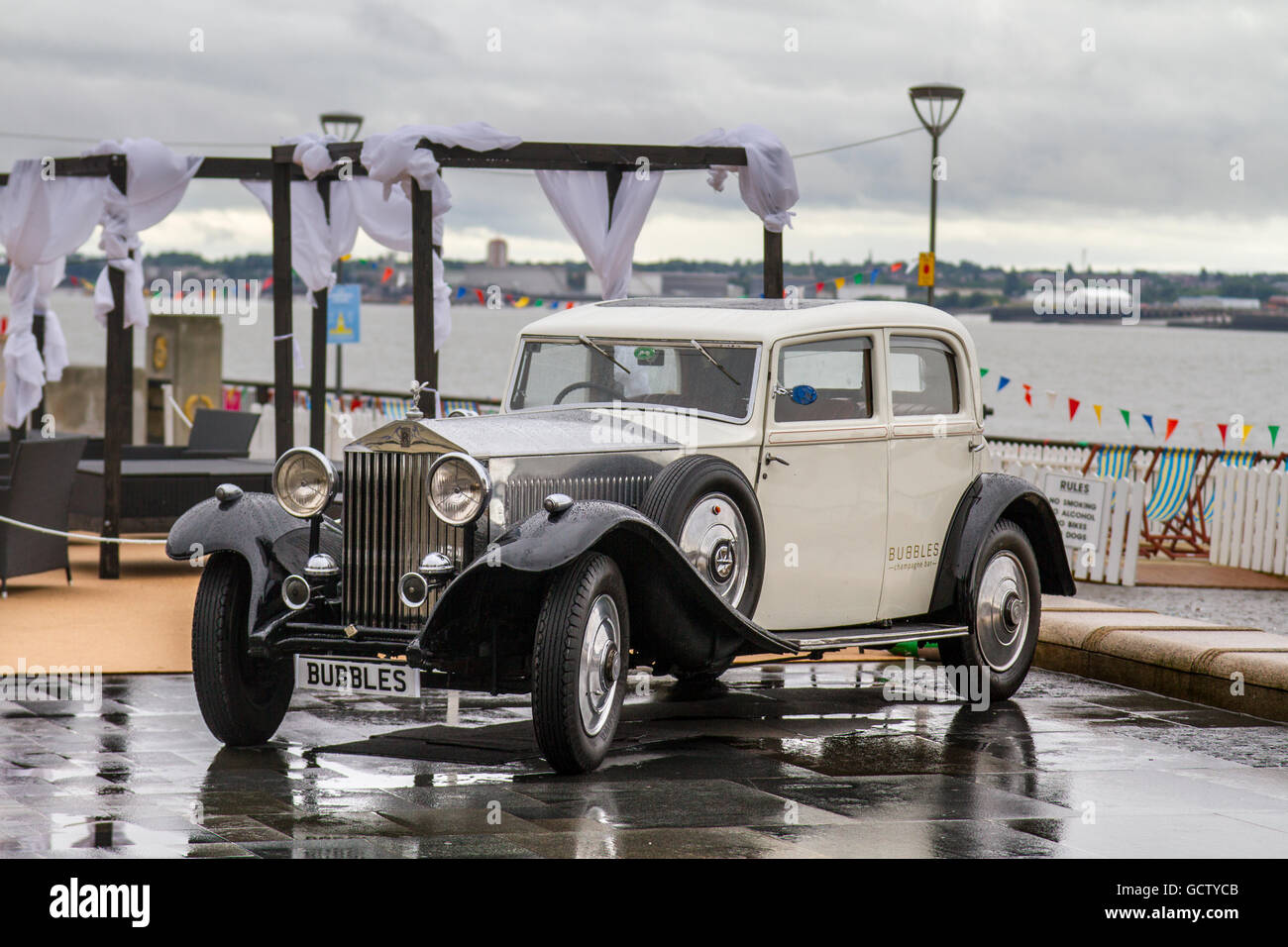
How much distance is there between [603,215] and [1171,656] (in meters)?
5.95

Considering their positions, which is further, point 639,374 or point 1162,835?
point 639,374

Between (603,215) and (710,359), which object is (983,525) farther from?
(603,215)

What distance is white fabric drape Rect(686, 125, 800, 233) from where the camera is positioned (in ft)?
41.0

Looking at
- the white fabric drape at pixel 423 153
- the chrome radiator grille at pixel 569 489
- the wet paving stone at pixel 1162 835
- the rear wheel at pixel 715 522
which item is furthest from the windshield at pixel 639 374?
the white fabric drape at pixel 423 153

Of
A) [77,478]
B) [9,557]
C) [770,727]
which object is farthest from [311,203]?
[770,727]

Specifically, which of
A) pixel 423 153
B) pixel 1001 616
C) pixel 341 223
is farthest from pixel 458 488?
pixel 341 223

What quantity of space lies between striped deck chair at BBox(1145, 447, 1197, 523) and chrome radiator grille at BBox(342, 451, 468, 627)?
468 inches

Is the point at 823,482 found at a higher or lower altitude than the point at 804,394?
lower

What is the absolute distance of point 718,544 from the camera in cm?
742

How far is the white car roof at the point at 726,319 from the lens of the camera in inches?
320

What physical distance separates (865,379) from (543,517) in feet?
7.59

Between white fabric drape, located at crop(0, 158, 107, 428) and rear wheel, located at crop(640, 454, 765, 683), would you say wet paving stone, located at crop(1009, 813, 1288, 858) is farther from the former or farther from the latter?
white fabric drape, located at crop(0, 158, 107, 428)

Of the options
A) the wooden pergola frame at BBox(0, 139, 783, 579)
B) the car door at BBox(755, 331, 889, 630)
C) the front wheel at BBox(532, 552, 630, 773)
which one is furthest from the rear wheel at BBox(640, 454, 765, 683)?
the wooden pergola frame at BBox(0, 139, 783, 579)
